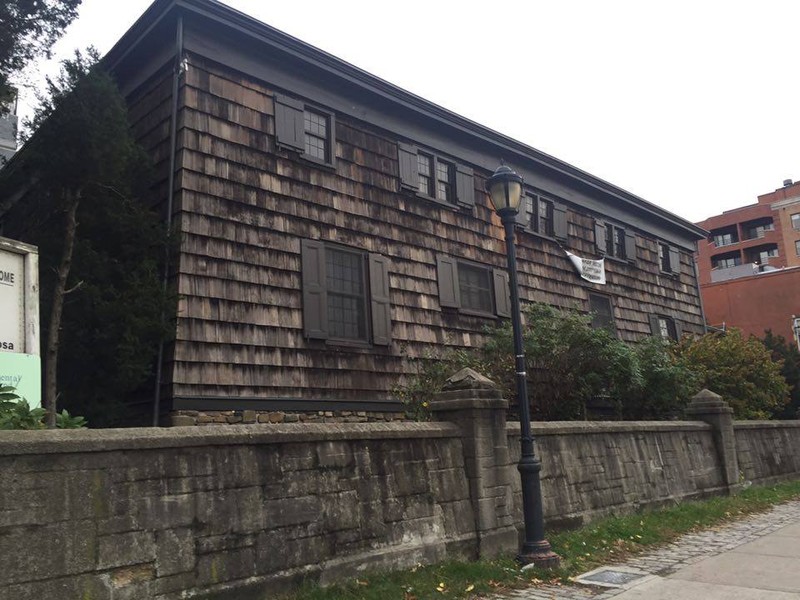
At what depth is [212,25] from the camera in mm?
11953

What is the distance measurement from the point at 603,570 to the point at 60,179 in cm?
881

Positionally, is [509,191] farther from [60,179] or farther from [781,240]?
[781,240]

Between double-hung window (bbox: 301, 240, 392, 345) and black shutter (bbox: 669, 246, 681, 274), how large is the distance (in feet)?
46.2

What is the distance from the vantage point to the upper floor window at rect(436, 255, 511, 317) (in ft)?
49.8

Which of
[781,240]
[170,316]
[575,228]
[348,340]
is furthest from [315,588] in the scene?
[781,240]

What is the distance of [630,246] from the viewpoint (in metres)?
22.2

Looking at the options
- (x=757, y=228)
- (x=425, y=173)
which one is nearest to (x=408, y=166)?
(x=425, y=173)

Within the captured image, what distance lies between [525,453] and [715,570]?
232 centimetres

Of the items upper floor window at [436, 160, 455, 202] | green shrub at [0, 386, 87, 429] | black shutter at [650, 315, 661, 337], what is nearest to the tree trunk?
green shrub at [0, 386, 87, 429]

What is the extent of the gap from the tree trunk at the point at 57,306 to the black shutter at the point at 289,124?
3.78 meters

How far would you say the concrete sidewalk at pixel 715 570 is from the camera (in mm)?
6621

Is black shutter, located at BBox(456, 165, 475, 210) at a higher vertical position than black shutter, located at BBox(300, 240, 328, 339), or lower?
higher

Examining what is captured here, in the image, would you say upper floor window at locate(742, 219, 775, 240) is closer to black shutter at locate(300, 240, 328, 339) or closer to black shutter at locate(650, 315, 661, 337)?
black shutter at locate(650, 315, 661, 337)

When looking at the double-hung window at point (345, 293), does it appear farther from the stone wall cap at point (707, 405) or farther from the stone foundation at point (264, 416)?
the stone wall cap at point (707, 405)
